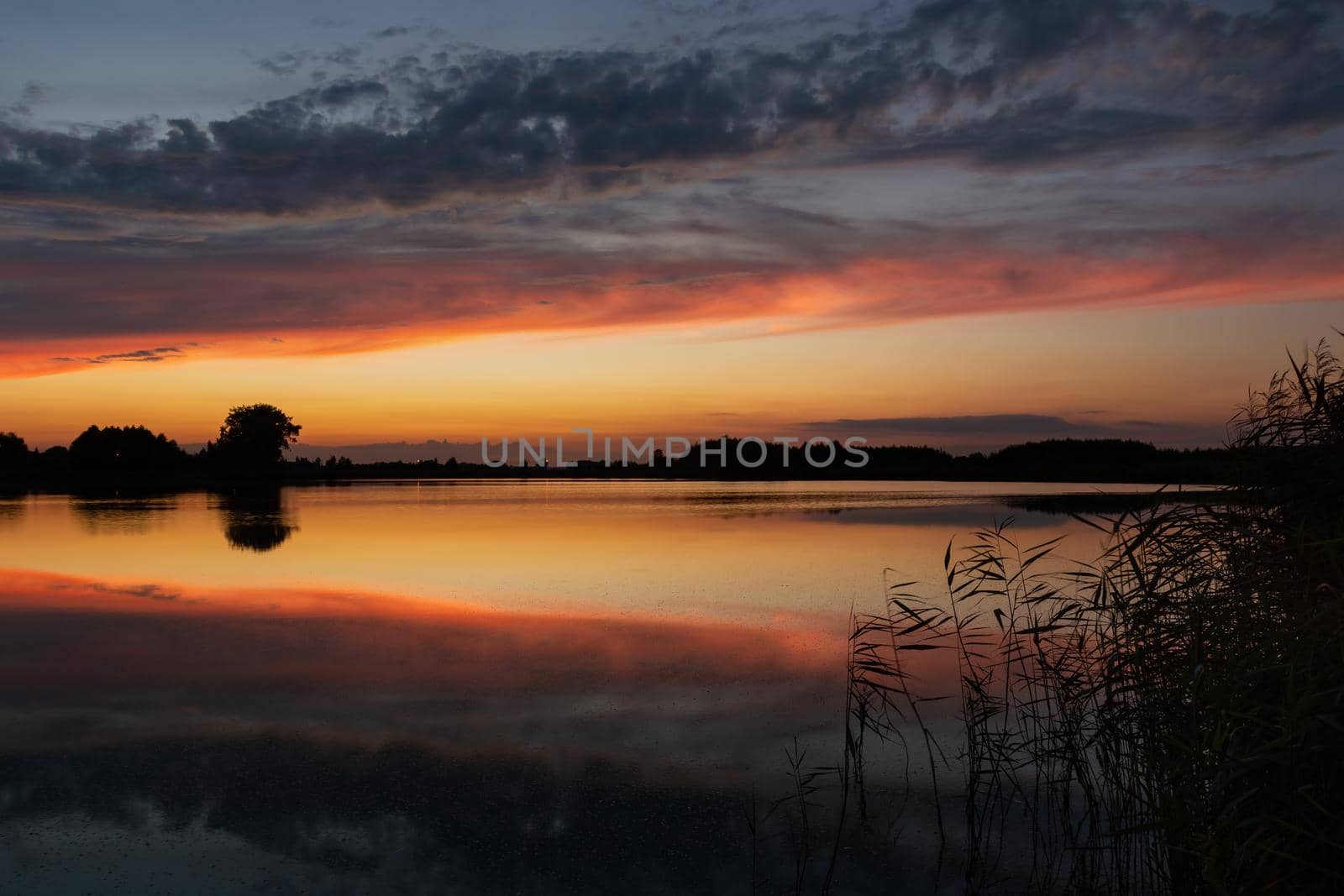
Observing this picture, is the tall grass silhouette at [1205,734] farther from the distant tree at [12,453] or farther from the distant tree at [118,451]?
the distant tree at [12,453]

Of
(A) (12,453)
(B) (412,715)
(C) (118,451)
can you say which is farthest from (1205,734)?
(A) (12,453)

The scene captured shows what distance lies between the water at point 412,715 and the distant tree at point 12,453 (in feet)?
279

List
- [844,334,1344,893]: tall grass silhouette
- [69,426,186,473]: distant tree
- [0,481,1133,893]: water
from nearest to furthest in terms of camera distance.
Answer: [844,334,1344,893]: tall grass silhouette, [0,481,1133,893]: water, [69,426,186,473]: distant tree

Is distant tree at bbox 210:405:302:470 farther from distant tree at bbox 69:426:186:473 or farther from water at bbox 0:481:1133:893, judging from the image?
water at bbox 0:481:1133:893

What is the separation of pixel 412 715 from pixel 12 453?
103 metres

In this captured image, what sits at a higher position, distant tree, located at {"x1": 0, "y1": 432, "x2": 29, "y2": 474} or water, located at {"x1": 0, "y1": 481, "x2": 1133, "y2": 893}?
distant tree, located at {"x1": 0, "y1": 432, "x2": 29, "y2": 474}

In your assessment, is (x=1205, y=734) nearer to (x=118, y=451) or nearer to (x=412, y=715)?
(x=412, y=715)

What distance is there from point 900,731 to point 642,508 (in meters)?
32.8

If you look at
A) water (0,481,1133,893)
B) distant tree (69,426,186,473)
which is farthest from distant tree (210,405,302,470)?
water (0,481,1133,893)

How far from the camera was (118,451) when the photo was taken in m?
85.9

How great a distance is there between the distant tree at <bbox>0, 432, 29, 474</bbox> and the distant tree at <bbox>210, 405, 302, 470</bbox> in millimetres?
16963

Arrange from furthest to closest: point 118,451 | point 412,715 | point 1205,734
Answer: point 118,451
point 412,715
point 1205,734

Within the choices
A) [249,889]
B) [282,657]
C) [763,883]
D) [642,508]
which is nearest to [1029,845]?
[763,883]

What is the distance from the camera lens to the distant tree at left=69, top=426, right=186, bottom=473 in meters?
85.2
